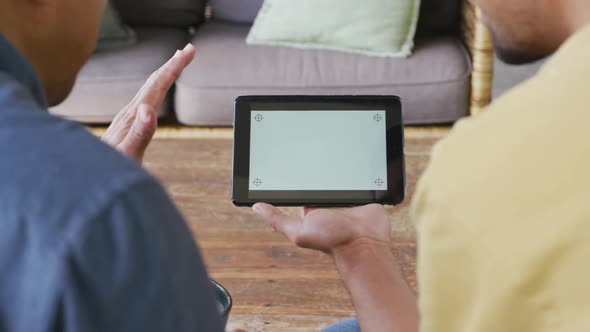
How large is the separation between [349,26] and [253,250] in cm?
135

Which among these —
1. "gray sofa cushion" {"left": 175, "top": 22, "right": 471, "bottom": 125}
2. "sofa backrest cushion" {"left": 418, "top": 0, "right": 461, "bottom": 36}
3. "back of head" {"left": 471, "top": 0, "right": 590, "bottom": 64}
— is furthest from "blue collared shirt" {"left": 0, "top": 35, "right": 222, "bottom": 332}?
"sofa backrest cushion" {"left": 418, "top": 0, "right": 461, "bottom": 36}

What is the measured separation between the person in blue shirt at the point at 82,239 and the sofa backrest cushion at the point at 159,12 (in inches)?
98.1

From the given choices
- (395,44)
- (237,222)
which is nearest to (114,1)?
(395,44)

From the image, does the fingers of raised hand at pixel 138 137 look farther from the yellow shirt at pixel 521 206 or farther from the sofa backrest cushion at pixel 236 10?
the sofa backrest cushion at pixel 236 10

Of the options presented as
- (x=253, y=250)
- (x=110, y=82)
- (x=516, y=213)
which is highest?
(x=516, y=213)

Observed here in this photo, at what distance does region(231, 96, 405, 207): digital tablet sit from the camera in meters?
1.30

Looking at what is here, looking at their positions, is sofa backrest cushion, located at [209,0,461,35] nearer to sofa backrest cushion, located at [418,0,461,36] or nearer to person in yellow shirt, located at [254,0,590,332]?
sofa backrest cushion, located at [418,0,461,36]

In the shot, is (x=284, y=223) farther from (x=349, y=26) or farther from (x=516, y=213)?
(x=349, y=26)

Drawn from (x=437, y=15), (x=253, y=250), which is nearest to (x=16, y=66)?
(x=253, y=250)

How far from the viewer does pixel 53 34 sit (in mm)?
759

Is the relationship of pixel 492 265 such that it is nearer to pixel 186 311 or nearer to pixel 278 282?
pixel 186 311

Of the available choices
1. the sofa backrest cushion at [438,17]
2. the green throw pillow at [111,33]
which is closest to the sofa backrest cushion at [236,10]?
the green throw pillow at [111,33]

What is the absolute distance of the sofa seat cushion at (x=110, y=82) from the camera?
2.63 m

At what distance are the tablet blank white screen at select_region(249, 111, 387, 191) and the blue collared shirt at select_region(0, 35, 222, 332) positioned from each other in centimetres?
78
